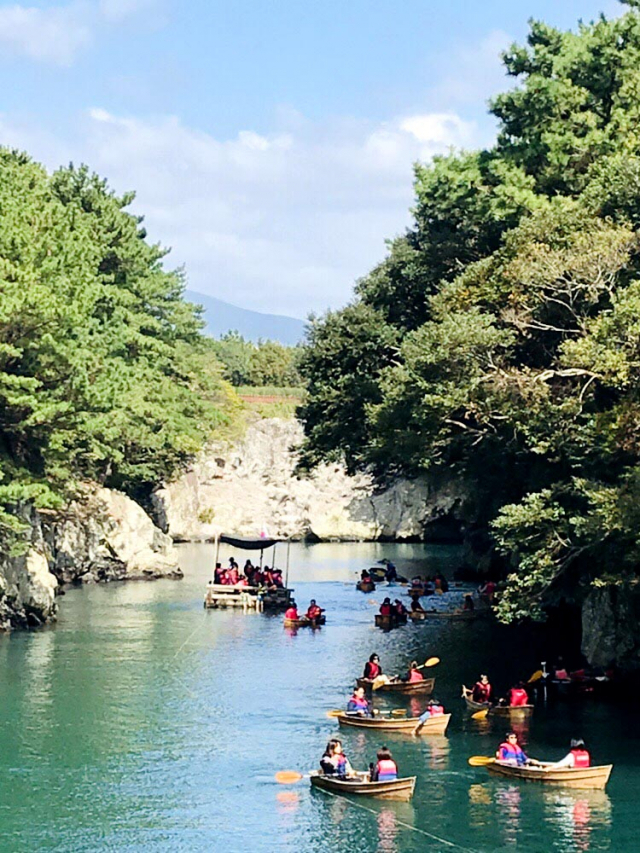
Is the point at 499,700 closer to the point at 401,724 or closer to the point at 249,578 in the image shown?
the point at 401,724

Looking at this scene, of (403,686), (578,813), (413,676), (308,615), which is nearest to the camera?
(578,813)

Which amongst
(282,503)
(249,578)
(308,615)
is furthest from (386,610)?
(282,503)

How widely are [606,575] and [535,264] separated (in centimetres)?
922

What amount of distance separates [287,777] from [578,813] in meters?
6.33

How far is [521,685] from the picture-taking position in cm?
3484

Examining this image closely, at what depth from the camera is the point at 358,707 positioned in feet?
107

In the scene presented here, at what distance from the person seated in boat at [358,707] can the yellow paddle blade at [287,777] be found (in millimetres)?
5050

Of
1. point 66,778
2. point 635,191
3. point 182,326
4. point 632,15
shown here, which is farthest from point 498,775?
point 182,326

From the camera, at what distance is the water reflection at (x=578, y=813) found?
24.1m

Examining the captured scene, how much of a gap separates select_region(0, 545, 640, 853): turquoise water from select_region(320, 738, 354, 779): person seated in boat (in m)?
0.59

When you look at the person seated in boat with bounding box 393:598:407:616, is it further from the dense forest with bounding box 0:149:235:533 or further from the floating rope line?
the floating rope line

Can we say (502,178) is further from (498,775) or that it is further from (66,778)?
(66,778)

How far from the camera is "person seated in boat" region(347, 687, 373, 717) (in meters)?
32.5

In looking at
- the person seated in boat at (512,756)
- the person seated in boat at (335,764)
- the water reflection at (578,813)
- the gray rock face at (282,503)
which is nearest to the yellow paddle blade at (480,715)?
the person seated in boat at (512,756)
